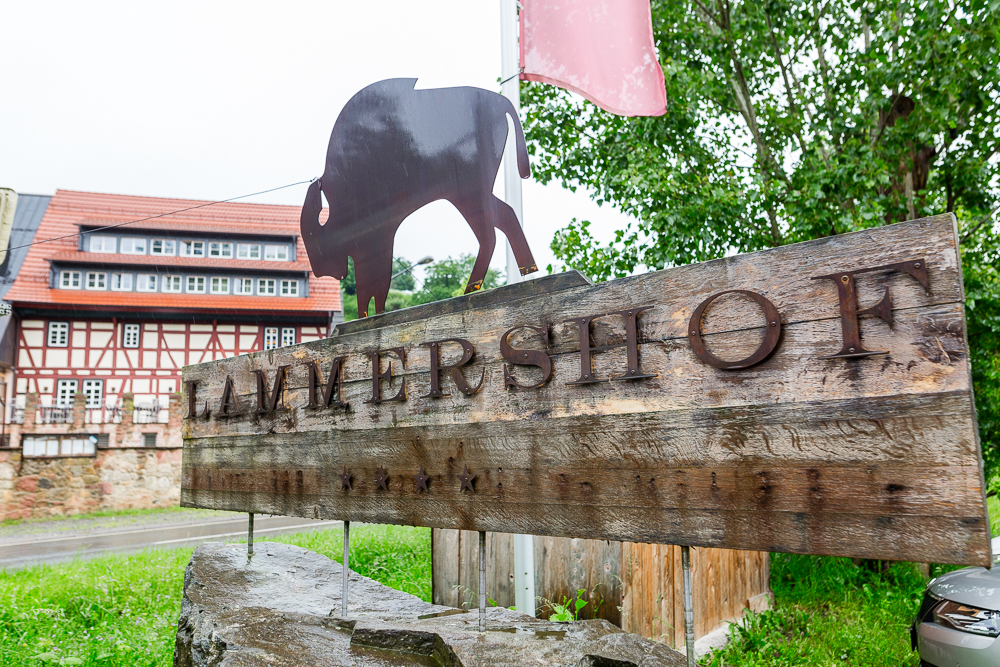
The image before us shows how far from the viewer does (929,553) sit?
4.36 ft

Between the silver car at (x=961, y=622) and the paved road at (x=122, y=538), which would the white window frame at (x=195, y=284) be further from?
the silver car at (x=961, y=622)

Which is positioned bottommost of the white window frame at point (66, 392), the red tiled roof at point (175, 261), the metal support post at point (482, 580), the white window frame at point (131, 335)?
the metal support post at point (482, 580)

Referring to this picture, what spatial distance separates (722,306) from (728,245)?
571cm

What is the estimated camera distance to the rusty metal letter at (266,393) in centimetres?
296

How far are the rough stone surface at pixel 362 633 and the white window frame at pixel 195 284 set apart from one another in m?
21.2

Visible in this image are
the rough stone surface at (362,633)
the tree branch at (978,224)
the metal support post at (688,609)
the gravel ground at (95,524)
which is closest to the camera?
the metal support post at (688,609)

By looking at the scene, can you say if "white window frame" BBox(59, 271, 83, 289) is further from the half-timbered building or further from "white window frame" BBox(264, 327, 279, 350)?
"white window frame" BBox(264, 327, 279, 350)

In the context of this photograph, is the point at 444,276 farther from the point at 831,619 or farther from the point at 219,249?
the point at 831,619

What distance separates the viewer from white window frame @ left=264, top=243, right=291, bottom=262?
2367 centimetres

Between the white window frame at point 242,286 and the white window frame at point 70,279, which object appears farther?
the white window frame at point 242,286

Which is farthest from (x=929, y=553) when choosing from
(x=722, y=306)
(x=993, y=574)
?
(x=993, y=574)

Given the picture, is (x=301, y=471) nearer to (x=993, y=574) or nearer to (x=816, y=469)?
(x=816, y=469)

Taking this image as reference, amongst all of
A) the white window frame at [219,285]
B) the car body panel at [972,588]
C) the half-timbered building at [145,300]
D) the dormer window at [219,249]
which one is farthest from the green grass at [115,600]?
the dormer window at [219,249]

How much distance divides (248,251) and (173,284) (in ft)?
8.59
